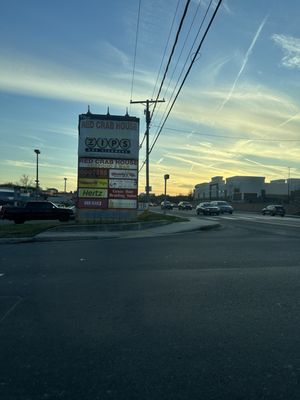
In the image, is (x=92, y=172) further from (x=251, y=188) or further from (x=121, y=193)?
(x=251, y=188)

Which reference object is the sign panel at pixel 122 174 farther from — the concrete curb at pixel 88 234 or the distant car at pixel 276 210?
the distant car at pixel 276 210

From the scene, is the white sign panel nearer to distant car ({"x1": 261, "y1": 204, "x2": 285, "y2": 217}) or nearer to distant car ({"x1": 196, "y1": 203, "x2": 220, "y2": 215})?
distant car ({"x1": 196, "y1": 203, "x2": 220, "y2": 215})

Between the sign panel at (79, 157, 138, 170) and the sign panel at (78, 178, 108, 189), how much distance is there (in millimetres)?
783

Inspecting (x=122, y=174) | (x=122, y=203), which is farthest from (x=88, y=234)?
(x=122, y=174)

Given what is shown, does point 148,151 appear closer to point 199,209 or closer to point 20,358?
point 199,209

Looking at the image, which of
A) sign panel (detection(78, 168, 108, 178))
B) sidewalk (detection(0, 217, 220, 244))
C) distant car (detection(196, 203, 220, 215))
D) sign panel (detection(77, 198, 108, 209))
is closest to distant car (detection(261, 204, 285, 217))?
distant car (detection(196, 203, 220, 215))

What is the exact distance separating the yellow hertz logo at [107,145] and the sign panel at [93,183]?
165cm

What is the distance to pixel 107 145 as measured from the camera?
2603 centimetres

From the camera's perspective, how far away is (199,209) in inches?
2037

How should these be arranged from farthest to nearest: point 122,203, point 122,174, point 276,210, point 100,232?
1. point 276,210
2. point 122,203
3. point 122,174
4. point 100,232

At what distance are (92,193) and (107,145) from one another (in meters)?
2.85

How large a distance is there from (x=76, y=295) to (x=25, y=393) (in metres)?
3.74

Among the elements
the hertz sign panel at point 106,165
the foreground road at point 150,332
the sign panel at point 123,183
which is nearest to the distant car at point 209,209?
the hertz sign panel at point 106,165

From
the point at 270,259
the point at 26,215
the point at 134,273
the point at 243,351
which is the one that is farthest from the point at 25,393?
the point at 26,215
